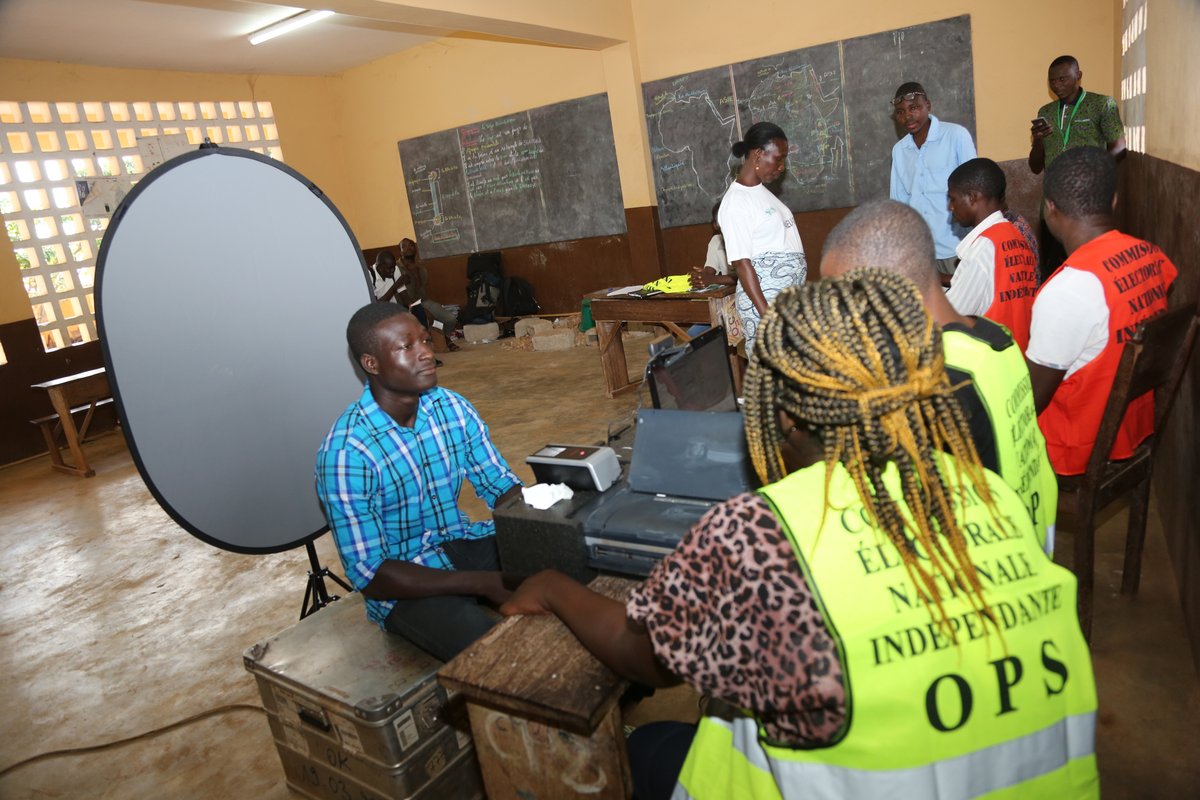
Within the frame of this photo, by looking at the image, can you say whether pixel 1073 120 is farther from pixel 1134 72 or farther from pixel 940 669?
pixel 940 669

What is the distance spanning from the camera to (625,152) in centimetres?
762

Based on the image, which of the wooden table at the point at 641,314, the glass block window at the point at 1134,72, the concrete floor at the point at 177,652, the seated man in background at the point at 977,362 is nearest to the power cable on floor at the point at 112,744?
the concrete floor at the point at 177,652

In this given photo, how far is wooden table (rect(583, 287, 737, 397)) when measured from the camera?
478cm

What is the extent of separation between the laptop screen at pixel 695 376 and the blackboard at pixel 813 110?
15.7 ft

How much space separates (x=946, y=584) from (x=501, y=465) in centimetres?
153

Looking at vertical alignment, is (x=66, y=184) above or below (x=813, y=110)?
above

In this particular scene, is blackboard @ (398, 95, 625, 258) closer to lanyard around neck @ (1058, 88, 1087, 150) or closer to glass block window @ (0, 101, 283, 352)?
glass block window @ (0, 101, 283, 352)

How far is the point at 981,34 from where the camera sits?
569 cm

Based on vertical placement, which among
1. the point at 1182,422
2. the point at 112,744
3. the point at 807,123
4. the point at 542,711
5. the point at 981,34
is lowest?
the point at 112,744

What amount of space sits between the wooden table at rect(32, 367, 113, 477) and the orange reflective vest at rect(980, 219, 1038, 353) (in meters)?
5.80

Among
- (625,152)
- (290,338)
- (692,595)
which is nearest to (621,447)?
(692,595)

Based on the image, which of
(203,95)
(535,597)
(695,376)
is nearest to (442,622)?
(535,597)

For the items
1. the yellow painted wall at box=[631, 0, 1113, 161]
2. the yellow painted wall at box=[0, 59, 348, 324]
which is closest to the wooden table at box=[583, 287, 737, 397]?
the yellow painted wall at box=[631, 0, 1113, 161]

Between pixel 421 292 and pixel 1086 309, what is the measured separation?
7.44m
